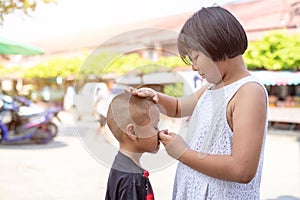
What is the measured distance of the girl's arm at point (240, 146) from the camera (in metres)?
0.83

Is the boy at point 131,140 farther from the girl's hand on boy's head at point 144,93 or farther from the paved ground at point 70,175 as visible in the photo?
the paved ground at point 70,175

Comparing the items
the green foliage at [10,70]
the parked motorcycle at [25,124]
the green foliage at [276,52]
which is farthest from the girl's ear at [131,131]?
the green foliage at [10,70]

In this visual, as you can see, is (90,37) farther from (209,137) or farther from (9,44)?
(209,137)

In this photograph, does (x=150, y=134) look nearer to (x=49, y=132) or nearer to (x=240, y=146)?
(x=240, y=146)

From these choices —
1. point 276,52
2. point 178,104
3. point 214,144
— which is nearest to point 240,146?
point 214,144

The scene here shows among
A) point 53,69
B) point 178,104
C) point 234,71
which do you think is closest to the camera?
point 234,71

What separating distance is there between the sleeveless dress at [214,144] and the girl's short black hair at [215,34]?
8 cm

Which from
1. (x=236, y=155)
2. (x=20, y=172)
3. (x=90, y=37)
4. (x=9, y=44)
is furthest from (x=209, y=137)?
(x=90, y=37)

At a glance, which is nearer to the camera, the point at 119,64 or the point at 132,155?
the point at 132,155

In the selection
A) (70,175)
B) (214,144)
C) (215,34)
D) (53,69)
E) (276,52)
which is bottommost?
(70,175)

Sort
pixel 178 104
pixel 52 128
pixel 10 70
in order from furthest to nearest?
pixel 10 70, pixel 52 128, pixel 178 104

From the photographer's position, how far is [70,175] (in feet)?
14.6

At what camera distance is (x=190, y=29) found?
2.96 ft

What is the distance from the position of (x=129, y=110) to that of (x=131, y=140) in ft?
0.29
